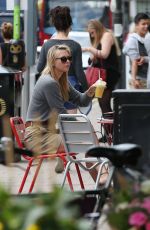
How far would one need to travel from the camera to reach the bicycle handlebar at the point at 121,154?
402 centimetres

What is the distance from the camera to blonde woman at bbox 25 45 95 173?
27.1 ft

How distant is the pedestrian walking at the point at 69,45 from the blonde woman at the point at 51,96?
6.03 feet

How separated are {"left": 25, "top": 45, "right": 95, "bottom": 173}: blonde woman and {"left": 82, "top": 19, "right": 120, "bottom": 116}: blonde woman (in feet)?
12.8

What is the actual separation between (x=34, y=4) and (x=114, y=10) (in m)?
→ 11.8

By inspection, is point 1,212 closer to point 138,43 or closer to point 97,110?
point 138,43

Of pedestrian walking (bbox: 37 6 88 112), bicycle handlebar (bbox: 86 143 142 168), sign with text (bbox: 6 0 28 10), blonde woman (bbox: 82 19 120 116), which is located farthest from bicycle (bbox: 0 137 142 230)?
sign with text (bbox: 6 0 28 10)

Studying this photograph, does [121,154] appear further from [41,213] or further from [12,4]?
[12,4]

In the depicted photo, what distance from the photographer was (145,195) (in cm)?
351

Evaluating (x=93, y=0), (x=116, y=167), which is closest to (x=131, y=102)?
(x=116, y=167)

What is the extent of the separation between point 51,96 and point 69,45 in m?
2.39

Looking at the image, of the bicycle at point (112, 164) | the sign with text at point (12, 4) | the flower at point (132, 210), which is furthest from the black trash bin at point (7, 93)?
the flower at point (132, 210)

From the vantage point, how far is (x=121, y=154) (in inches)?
159

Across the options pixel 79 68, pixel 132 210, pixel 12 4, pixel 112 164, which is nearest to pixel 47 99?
pixel 79 68

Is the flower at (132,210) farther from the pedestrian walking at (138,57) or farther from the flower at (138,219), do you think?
the pedestrian walking at (138,57)
